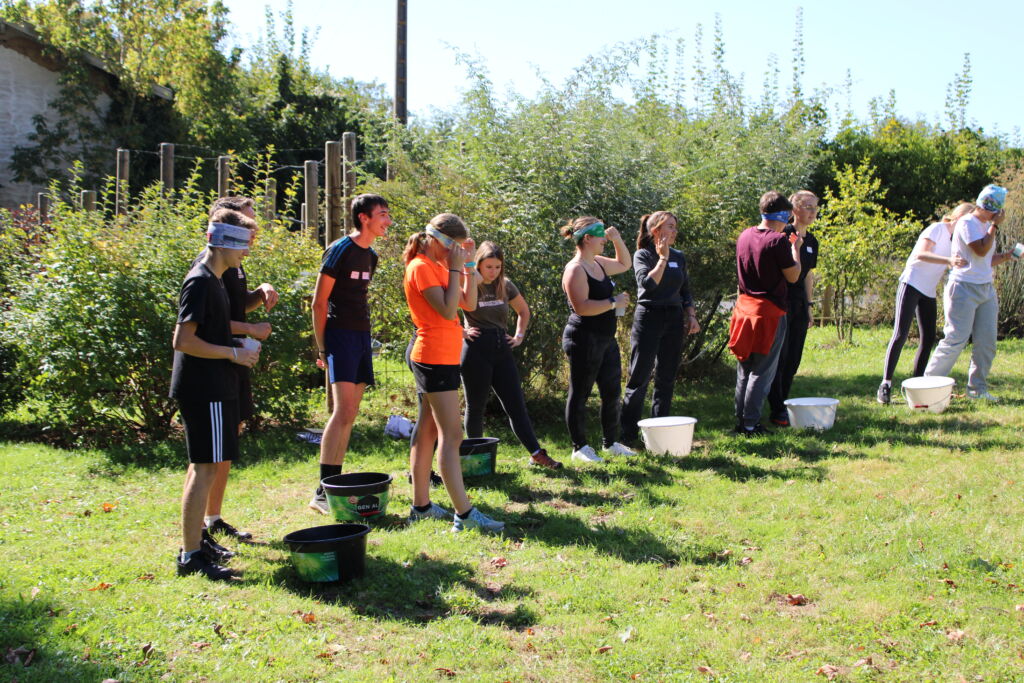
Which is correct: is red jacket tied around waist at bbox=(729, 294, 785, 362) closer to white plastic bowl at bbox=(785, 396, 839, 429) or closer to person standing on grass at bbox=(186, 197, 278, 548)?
white plastic bowl at bbox=(785, 396, 839, 429)

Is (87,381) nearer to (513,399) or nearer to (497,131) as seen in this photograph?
(513,399)

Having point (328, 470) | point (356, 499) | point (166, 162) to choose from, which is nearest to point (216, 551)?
point (356, 499)

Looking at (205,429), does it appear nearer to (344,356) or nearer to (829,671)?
(344,356)

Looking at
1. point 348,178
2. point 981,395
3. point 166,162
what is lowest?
point 981,395

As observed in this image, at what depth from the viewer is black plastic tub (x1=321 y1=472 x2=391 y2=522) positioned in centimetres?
510

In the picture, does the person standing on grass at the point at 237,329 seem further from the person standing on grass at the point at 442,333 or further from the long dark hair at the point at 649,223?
the long dark hair at the point at 649,223

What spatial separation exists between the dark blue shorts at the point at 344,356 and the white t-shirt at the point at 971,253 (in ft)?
18.1

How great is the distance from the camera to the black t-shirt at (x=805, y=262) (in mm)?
7332

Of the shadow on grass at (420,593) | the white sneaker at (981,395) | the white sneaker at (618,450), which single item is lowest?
the shadow on grass at (420,593)

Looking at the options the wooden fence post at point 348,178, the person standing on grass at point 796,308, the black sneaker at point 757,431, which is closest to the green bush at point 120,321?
the wooden fence post at point 348,178

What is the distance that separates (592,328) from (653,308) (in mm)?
699

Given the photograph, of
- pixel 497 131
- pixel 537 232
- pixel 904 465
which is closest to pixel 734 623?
pixel 904 465

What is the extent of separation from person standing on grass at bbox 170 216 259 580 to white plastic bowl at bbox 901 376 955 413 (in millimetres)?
5778

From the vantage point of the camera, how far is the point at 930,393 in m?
7.36
